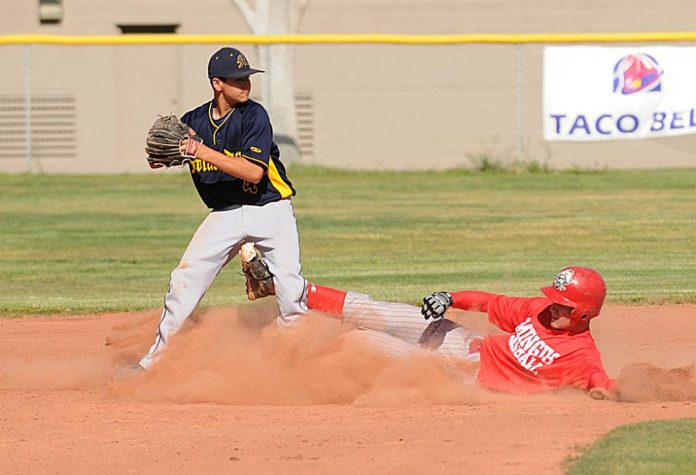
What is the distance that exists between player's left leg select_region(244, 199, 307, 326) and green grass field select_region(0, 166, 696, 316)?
357cm

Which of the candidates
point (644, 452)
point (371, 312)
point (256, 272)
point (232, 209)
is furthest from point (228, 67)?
point (644, 452)

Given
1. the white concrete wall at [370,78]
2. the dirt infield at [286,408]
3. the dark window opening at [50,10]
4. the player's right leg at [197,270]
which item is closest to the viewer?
the dirt infield at [286,408]

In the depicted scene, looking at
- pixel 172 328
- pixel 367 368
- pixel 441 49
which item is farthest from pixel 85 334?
pixel 441 49

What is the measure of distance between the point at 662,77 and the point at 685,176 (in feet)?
6.51

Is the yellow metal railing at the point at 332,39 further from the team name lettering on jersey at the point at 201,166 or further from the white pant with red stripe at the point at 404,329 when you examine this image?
the team name lettering on jersey at the point at 201,166

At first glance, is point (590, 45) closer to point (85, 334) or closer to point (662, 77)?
point (662, 77)

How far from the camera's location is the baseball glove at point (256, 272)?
7.77 meters

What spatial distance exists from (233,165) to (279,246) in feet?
2.22

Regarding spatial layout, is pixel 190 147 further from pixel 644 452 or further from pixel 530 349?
pixel 644 452

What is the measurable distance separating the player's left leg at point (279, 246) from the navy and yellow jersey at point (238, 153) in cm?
9

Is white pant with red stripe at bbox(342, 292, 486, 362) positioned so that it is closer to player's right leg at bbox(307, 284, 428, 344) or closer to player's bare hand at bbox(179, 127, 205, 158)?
player's right leg at bbox(307, 284, 428, 344)

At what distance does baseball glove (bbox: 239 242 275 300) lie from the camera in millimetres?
7767

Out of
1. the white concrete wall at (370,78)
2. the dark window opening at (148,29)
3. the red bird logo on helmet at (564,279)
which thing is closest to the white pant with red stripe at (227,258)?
the red bird logo on helmet at (564,279)

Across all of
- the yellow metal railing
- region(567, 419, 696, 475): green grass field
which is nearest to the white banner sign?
the yellow metal railing
